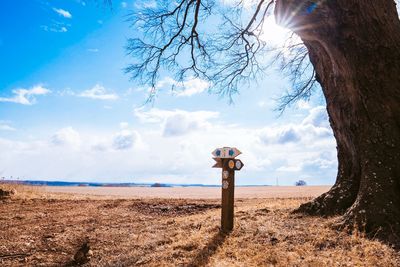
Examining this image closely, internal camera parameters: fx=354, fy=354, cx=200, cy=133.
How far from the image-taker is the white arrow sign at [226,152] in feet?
22.5

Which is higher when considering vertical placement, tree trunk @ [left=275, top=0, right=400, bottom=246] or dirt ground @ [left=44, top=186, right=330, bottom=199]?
tree trunk @ [left=275, top=0, right=400, bottom=246]

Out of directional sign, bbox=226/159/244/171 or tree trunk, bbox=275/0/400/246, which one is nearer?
tree trunk, bbox=275/0/400/246

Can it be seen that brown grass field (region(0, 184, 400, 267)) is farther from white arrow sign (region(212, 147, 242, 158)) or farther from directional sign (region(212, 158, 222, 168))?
white arrow sign (region(212, 147, 242, 158))

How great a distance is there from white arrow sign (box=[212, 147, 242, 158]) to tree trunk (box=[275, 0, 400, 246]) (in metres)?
2.00

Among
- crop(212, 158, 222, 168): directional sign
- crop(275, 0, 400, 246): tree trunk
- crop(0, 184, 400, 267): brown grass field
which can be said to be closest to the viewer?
crop(0, 184, 400, 267): brown grass field

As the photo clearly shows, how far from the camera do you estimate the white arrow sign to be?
6.87m

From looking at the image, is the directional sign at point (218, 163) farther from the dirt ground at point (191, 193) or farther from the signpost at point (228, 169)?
the dirt ground at point (191, 193)

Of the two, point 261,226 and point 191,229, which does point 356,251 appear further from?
point 191,229

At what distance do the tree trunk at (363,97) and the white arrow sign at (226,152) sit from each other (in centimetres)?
200

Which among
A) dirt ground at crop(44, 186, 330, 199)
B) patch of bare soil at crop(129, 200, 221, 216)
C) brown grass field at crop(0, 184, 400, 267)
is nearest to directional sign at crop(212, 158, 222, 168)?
brown grass field at crop(0, 184, 400, 267)

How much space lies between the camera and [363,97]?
21.3ft

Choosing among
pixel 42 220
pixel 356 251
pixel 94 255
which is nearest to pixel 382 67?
pixel 356 251

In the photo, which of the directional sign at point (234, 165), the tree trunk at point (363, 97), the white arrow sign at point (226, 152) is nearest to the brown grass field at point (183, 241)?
the tree trunk at point (363, 97)

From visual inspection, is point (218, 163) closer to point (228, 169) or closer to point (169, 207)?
point (228, 169)
